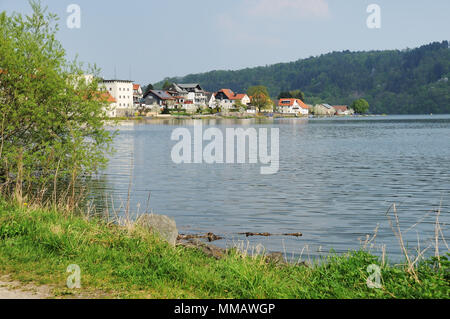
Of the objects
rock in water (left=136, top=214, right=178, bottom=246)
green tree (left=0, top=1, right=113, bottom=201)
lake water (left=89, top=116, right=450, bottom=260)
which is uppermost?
green tree (left=0, top=1, right=113, bottom=201)

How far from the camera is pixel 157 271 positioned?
31.1 ft

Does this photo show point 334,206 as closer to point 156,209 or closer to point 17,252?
point 156,209

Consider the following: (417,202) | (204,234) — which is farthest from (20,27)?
(417,202)

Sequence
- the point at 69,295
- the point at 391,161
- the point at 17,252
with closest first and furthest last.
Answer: the point at 69,295 → the point at 17,252 → the point at 391,161

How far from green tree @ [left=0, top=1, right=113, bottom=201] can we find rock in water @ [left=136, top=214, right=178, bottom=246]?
7.73 metres

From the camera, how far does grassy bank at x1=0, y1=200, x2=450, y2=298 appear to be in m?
8.41

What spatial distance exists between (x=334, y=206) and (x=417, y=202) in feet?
14.7

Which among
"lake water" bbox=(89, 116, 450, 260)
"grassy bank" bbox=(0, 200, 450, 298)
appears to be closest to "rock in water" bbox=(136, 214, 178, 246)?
"lake water" bbox=(89, 116, 450, 260)

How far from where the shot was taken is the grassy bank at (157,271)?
8.41m

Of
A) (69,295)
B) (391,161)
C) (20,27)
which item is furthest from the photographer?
(391,161)

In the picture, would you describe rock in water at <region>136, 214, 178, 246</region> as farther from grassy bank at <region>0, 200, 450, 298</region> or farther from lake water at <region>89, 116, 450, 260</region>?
grassy bank at <region>0, 200, 450, 298</region>

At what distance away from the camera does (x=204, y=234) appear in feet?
61.3

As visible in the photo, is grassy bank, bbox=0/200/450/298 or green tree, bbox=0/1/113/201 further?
green tree, bbox=0/1/113/201

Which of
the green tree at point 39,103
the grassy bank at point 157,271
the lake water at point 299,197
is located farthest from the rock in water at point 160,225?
the green tree at point 39,103
